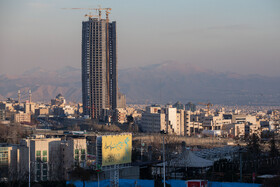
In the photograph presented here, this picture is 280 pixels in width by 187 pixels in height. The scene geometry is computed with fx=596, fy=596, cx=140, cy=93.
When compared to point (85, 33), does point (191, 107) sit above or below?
below

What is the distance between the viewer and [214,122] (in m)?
80.8

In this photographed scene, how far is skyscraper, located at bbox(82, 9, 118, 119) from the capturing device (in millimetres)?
93000

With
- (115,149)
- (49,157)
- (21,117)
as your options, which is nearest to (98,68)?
(21,117)

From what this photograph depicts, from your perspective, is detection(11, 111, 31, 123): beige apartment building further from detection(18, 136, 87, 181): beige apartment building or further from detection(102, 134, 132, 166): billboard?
detection(102, 134, 132, 166): billboard

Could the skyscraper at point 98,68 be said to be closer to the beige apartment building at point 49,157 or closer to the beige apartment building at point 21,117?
the beige apartment building at point 21,117

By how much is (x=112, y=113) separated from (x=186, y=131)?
56.5 ft

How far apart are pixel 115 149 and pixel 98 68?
242 ft

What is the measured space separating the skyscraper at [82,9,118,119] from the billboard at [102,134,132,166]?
71.5 metres

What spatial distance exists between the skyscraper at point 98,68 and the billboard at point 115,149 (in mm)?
71537

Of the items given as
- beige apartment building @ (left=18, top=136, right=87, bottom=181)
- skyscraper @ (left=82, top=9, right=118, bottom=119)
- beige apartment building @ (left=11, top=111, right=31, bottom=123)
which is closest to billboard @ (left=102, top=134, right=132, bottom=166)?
beige apartment building @ (left=18, top=136, right=87, bottom=181)

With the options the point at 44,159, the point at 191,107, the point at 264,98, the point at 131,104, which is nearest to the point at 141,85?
the point at 131,104

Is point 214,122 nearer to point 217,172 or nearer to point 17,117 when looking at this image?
point 17,117

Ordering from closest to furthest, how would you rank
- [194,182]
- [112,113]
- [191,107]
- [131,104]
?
1. [194,182]
2. [112,113]
3. [191,107]
4. [131,104]

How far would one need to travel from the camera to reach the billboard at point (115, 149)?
772 inches
